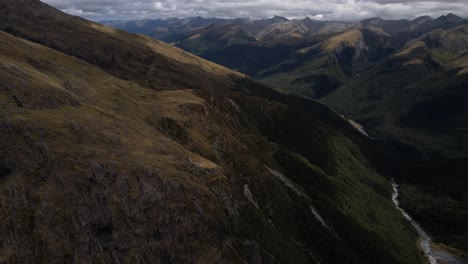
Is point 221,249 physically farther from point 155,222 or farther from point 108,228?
point 108,228

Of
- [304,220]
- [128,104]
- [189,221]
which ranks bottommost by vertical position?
[304,220]

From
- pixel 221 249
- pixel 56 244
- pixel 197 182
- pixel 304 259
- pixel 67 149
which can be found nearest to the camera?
pixel 56 244

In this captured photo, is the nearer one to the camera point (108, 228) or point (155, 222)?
point (108, 228)

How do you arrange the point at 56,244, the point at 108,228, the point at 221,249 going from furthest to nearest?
1. the point at 221,249
2. the point at 108,228
3. the point at 56,244

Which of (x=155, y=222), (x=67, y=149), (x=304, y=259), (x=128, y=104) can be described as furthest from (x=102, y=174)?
(x=304, y=259)

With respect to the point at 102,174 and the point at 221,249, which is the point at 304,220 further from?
the point at 102,174

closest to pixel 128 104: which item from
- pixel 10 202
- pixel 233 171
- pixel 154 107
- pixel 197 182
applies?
pixel 154 107

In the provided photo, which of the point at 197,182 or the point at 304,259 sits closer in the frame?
the point at 197,182

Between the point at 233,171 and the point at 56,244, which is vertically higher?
the point at 56,244

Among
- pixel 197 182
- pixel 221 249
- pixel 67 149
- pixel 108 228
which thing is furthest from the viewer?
pixel 197 182
